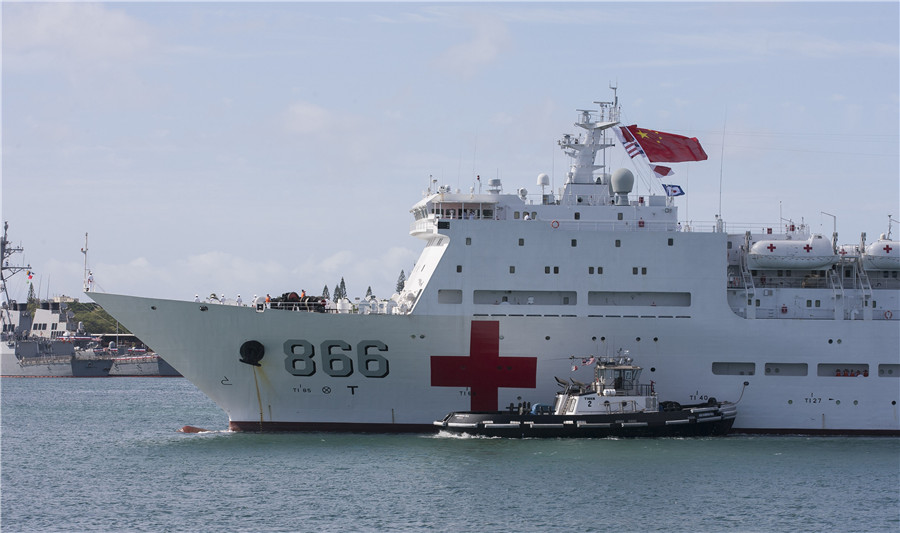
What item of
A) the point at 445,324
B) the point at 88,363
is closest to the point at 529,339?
the point at 445,324

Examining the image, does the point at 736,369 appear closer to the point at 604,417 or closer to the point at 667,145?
the point at 604,417

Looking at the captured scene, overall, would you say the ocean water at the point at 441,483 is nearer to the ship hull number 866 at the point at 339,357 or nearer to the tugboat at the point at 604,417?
the tugboat at the point at 604,417

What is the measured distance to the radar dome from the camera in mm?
24844

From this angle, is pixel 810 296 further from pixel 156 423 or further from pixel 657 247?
pixel 156 423

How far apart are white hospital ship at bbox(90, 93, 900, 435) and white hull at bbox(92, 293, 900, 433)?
0.03 meters

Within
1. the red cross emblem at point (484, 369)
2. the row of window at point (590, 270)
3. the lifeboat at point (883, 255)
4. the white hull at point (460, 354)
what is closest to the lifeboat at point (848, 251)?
the lifeboat at point (883, 255)

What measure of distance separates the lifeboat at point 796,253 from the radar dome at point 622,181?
325cm

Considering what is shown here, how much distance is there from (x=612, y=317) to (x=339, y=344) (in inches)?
242

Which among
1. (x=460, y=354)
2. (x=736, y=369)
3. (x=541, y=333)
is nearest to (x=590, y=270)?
(x=541, y=333)

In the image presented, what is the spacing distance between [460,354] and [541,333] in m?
1.87

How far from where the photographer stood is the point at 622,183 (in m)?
24.8

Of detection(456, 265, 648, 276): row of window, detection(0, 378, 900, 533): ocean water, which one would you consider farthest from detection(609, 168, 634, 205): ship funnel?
detection(0, 378, 900, 533): ocean water

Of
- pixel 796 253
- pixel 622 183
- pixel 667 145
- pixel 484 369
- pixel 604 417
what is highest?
pixel 667 145

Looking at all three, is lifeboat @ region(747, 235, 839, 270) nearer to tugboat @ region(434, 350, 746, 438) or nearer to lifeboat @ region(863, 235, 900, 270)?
lifeboat @ region(863, 235, 900, 270)
